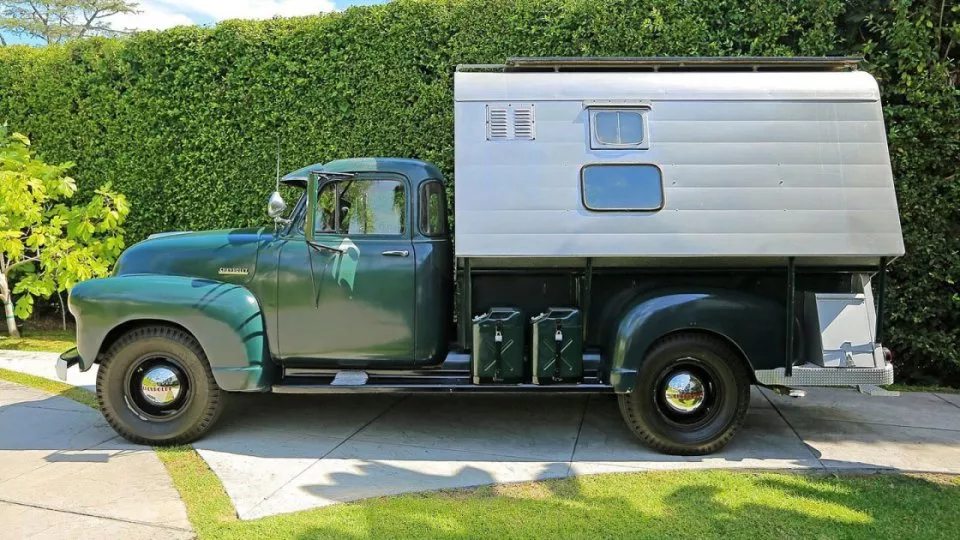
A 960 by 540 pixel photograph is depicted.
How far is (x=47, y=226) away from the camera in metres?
8.30

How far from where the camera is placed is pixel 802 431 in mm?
5352

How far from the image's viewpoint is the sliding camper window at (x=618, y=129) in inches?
186

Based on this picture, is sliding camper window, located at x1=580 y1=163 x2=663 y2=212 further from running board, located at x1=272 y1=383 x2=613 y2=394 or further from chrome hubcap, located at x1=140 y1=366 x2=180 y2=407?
chrome hubcap, located at x1=140 y1=366 x2=180 y2=407

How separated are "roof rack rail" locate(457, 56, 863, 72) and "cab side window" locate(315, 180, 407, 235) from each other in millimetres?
1163

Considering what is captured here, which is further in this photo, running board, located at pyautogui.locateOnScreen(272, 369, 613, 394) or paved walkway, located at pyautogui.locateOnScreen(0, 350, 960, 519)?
running board, located at pyautogui.locateOnScreen(272, 369, 613, 394)

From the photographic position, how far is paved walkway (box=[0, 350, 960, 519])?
14.3ft

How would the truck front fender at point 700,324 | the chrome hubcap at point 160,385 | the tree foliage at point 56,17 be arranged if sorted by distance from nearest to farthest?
the truck front fender at point 700,324 < the chrome hubcap at point 160,385 < the tree foliage at point 56,17

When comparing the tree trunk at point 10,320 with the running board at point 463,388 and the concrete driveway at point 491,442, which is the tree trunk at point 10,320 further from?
the running board at point 463,388

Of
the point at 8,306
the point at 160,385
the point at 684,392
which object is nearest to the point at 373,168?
the point at 160,385

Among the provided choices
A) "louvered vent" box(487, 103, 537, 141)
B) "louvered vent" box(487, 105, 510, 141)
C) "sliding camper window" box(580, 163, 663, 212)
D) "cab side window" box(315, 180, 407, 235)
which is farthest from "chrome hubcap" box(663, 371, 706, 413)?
"cab side window" box(315, 180, 407, 235)

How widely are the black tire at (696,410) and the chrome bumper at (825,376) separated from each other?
7.1 inches

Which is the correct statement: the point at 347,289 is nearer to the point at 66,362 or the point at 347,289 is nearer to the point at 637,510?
the point at 66,362

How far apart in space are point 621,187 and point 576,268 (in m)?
0.68

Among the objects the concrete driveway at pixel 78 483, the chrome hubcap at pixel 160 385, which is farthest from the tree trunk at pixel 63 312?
the chrome hubcap at pixel 160 385
